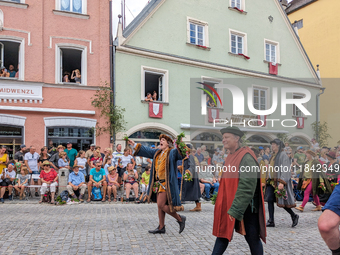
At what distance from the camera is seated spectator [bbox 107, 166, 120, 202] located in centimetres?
1270

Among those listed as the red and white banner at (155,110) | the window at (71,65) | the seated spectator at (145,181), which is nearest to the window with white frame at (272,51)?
the red and white banner at (155,110)

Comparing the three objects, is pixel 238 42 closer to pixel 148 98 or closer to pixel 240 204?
pixel 148 98

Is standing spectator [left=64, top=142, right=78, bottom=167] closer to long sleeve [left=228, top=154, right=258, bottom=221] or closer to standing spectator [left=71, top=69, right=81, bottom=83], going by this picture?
standing spectator [left=71, top=69, right=81, bottom=83]

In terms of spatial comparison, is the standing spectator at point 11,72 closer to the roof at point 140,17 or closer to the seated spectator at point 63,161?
the seated spectator at point 63,161

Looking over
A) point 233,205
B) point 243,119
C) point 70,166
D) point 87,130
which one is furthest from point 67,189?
point 243,119

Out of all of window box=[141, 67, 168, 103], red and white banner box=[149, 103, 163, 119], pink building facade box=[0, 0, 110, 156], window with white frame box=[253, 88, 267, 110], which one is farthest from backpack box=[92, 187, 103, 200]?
window with white frame box=[253, 88, 267, 110]

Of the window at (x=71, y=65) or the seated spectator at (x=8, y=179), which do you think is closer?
the seated spectator at (x=8, y=179)

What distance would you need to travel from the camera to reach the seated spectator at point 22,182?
12.4m

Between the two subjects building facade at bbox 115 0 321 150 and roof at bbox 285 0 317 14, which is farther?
roof at bbox 285 0 317 14

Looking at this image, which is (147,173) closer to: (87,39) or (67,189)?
(67,189)

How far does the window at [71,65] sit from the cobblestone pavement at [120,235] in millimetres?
7799

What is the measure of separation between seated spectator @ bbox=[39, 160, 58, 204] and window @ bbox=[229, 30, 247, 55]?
1301cm

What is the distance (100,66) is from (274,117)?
41.6 feet

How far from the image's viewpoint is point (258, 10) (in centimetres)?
2303
